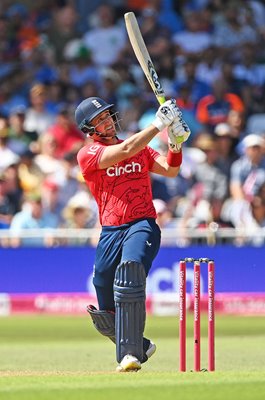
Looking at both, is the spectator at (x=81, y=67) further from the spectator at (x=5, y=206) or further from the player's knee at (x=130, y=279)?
the player's knee at (x=130, y=279)

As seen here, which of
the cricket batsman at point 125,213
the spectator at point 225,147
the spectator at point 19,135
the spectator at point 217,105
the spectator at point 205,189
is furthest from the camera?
the spectator at point 19,135

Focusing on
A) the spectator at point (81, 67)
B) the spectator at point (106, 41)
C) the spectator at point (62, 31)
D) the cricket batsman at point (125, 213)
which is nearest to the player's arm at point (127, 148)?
the cricket batsman at point (125, 213)

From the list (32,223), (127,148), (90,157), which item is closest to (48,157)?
(32,223)

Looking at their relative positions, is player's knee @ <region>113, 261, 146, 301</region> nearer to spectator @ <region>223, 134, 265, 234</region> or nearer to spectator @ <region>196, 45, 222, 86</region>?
→ spectator @ <region>223, 134, 265, 234</region>

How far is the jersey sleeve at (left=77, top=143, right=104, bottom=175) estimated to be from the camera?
27.7ft

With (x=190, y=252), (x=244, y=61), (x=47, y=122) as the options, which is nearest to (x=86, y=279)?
(x=190, y=252)

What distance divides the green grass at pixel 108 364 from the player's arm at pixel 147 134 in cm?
139

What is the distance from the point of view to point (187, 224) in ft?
51.0

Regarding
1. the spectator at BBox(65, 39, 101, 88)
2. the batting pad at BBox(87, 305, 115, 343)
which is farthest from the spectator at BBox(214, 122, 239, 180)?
the batting pad at BBox(87, 305, 115, 343)

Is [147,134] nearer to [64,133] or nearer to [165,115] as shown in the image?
[165,115]

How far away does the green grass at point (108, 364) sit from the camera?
693 cm

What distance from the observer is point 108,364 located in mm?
9977

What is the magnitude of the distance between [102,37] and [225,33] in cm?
177

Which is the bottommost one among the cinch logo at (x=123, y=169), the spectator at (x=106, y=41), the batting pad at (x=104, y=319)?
the batting pad at (x=104, y=319)
